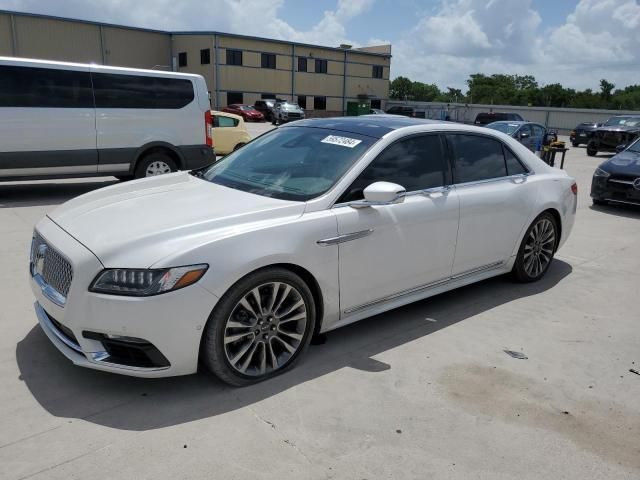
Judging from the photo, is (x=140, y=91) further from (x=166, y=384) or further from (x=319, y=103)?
(x=319, y=103)

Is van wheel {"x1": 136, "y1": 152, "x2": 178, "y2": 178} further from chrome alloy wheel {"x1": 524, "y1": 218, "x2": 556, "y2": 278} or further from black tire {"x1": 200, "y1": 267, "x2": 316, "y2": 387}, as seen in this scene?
black tire {"x1": 200, "y1": 267, "x2": 316, "y2": 387}

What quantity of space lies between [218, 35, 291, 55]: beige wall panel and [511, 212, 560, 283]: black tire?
4536cm

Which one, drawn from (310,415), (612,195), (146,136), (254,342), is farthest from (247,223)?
Answer: (612,195)

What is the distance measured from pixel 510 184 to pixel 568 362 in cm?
172

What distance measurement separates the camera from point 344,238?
11.5 feet

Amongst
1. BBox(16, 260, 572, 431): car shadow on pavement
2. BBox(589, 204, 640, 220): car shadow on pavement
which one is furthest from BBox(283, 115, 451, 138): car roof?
BBox(589, 204, 640, 220): car shadow on pavement

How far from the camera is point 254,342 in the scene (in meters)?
A: 3.24

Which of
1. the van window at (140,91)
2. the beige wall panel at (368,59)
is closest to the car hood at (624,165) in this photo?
the van window at (140,91)

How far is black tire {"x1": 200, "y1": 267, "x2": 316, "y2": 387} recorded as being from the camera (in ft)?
9.90

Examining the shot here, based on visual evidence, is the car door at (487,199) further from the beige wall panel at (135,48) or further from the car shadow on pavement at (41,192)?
the beige wall panel at (135,48)

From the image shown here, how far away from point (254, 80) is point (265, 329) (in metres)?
48.6

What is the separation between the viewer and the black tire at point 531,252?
5082 mm

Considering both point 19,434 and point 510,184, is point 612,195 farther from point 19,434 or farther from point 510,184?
point 19,434

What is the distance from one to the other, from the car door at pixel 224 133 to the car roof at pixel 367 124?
1083cm
